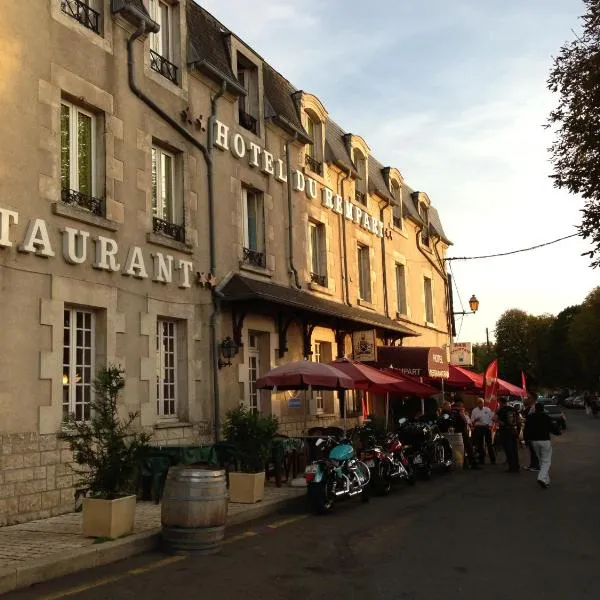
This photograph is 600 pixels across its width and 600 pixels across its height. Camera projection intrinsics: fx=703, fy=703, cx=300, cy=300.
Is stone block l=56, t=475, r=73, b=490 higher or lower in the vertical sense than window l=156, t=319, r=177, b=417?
lower

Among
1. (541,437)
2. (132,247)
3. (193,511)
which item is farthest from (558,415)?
(193,511)

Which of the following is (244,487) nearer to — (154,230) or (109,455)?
(109,455)

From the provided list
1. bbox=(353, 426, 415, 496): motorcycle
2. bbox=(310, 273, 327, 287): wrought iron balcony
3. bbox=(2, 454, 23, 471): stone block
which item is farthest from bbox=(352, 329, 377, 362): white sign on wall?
bbox=(2, 454, 23, 471): stone block

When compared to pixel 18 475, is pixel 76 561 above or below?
below

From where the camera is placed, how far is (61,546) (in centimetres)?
701

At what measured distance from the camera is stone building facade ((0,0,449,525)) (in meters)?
9.00

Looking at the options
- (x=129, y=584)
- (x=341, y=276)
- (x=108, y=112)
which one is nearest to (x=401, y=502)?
(x=129, y=584)

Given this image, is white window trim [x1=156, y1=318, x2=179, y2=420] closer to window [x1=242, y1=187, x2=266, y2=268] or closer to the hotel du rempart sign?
the hotel du rempart sign

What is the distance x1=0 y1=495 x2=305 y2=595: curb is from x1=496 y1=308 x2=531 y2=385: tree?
258 feet

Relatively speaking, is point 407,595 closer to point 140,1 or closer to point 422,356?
point 140,1

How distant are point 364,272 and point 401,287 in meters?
3.36

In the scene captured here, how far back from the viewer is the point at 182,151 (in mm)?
12469

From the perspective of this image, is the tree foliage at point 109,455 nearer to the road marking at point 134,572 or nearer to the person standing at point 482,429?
the road marking at point 134,572

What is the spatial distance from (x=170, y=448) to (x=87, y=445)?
2.62 m
